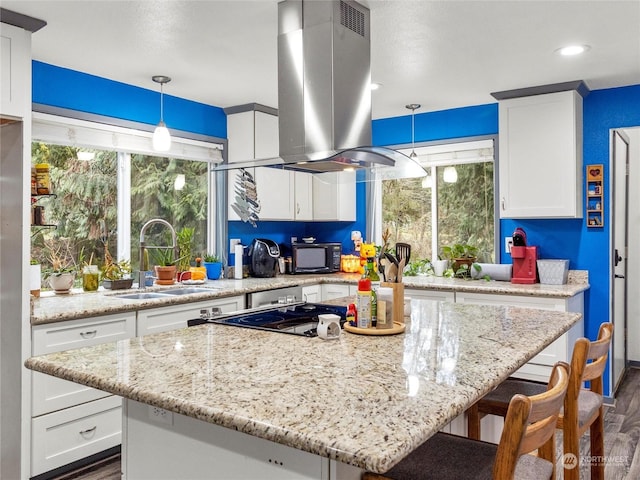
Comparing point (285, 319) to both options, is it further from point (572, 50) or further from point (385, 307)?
point (572, 50)

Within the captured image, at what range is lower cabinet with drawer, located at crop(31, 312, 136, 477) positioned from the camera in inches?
104

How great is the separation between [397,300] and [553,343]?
6.19 ft

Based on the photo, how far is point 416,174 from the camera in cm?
252

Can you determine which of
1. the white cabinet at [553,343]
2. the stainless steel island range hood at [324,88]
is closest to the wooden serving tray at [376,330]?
the stainless steel island range hood at [324,88]

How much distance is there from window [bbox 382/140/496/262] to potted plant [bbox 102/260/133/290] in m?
2.56

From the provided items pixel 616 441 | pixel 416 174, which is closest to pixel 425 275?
pixel 616 441

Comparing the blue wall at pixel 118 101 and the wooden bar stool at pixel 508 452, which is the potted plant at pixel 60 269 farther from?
the wooden bar stool at pixel 508 452

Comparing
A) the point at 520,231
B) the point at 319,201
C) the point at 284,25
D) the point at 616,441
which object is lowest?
the point at 616,441

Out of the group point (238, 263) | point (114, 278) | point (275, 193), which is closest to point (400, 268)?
point (114, 278)

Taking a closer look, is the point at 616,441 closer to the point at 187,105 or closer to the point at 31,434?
the point at 31,434

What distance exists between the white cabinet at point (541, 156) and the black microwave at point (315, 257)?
5.21ft

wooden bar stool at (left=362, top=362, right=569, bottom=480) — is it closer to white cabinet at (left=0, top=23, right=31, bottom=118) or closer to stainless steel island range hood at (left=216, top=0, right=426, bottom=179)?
stainless steel island range hood at (left=216, top=0, right=426, bottom=179)

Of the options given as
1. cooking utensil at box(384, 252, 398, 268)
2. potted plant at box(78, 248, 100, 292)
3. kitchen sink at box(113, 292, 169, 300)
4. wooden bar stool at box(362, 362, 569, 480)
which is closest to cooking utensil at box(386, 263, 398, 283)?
cooking utensil at box(384, 252, 398, 268)

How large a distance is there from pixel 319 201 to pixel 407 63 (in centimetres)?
196
